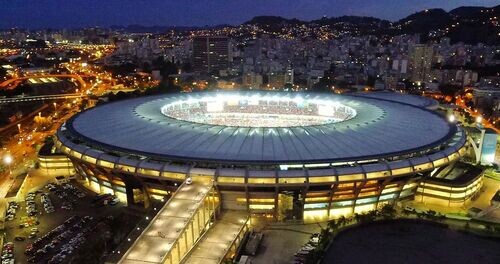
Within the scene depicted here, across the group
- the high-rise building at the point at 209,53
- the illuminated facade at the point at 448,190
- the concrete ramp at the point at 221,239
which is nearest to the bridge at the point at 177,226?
the concrete ramp at the point at 221,239

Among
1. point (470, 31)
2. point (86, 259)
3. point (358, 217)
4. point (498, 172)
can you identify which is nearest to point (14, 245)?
point (86, 259)

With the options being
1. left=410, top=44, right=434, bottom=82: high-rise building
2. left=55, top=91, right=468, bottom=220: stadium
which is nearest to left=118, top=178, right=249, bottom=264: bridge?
left=55, top=91, right=468, bottom=220: stadium

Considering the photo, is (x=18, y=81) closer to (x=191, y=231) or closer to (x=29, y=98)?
(x=29, y=98)

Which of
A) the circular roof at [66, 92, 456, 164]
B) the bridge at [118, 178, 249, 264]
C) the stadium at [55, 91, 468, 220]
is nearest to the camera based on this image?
the bridge at [118, 178, 249, 264]

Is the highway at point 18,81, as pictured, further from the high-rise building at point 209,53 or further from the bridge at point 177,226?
the bridge at point 177,226

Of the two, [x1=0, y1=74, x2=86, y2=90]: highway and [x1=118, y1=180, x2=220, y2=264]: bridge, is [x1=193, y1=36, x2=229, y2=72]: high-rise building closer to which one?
[x1=0, y1=74, x2=86, y2=90]: highway
